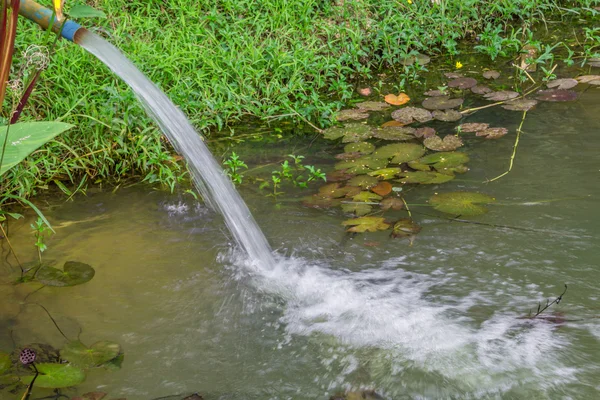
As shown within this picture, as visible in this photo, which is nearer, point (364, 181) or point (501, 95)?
point (364, 181)

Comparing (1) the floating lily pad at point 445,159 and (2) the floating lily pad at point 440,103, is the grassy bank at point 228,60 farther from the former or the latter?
(1) the floating lily pad at point 445,159

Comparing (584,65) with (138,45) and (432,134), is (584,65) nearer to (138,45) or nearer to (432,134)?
(432,134)

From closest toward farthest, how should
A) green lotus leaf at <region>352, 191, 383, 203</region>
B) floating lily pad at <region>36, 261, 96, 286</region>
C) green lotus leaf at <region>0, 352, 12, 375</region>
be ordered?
green lotus leaf at <region>0, 352, 12, 375</region> → floating lily pad at <region>36, 261, 96, 286</region> → green lotus leaf at <region>352, 191, 383, 203</region>

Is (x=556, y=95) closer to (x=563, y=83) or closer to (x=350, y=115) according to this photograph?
(x=563, y=83)

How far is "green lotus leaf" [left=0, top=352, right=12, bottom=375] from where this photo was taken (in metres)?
2.27

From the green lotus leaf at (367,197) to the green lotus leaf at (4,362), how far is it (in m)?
1.63

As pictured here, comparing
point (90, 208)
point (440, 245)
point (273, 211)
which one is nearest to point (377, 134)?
point (273, 211)

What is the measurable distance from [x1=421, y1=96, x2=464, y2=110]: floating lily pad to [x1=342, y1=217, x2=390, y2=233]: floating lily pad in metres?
1.35

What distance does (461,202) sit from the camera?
3078mm

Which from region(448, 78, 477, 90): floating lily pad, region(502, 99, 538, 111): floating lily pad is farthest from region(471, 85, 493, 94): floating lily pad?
region(502, 99, 538, 111): floating lily pad

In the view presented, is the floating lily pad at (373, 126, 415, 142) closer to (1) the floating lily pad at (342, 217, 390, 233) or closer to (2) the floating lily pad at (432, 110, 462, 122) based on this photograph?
(2) the floating lily pad at (432, 110, 462, 122)

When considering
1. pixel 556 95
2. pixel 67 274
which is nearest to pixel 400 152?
pixel 556 95

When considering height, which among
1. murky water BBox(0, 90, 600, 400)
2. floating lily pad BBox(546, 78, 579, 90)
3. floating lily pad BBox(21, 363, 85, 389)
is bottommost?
murky water BBox(0, 90, 600, 400)

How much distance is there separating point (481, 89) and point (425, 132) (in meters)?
0.81
